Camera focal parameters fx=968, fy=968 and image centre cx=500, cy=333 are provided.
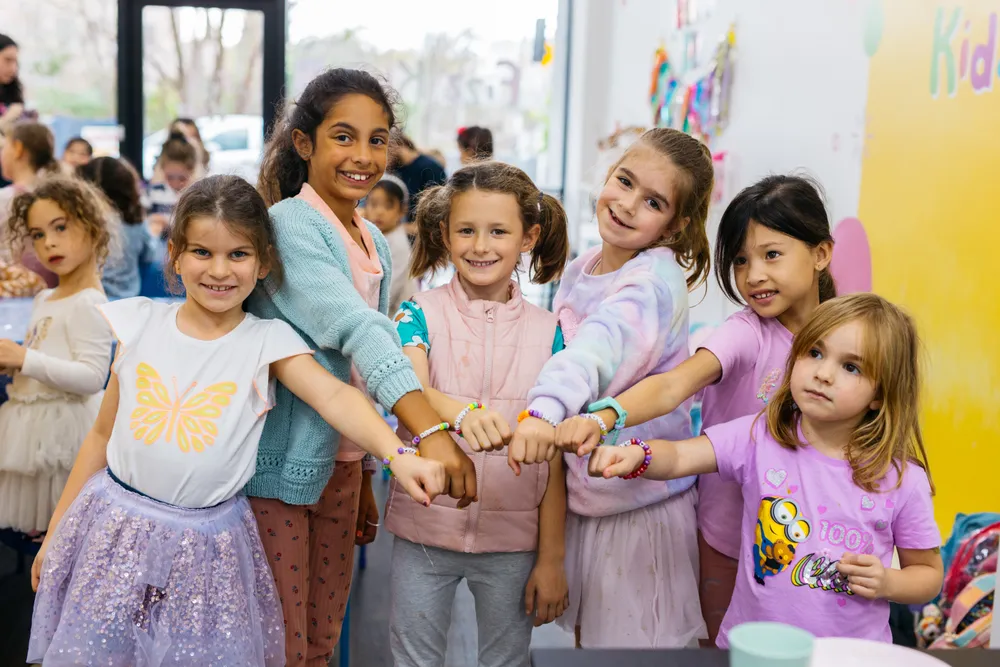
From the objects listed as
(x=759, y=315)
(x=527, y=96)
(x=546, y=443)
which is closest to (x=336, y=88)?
(x=546, y=443)

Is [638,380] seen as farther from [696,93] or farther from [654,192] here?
[696,93]

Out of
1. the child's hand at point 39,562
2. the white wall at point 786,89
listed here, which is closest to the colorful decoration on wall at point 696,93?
the white wall at point 786,89

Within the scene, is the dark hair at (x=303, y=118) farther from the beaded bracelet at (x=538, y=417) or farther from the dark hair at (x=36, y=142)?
the dark hair at (x=36, y=142)

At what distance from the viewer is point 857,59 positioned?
2.80 metres

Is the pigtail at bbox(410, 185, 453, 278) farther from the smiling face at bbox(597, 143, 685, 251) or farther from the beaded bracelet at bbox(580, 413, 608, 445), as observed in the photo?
the beaded bracelet at bbox(580, 413, 608, 445)

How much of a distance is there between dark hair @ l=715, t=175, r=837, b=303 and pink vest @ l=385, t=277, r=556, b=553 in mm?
354

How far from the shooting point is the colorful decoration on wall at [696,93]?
4.02m

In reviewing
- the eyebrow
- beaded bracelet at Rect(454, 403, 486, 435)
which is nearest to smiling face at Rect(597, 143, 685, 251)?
the eyebrow

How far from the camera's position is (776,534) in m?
1.32

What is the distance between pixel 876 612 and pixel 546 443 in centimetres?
49

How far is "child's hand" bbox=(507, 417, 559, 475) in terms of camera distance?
127 centimetres

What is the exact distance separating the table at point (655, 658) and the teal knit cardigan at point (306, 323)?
538 millimetres

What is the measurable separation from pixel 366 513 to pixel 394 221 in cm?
204

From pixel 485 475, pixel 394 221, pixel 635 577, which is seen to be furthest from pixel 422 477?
pixel 394 221
